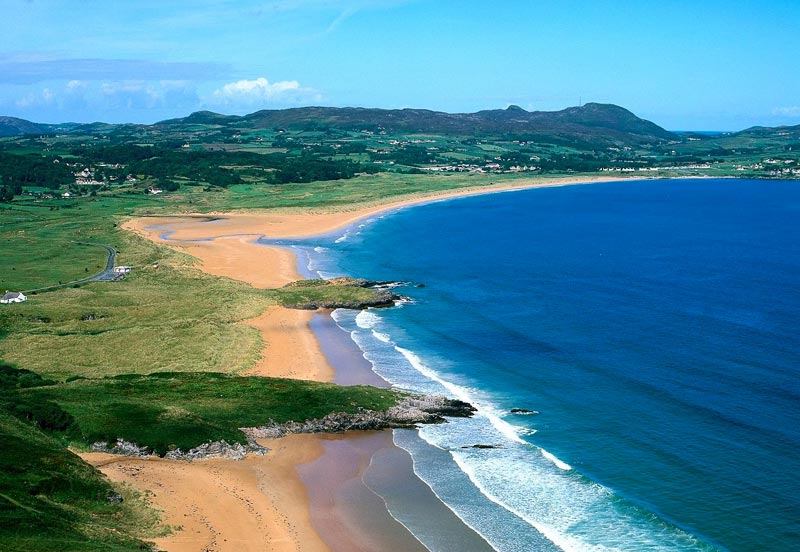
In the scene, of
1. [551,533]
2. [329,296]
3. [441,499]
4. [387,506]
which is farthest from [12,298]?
[551,533]

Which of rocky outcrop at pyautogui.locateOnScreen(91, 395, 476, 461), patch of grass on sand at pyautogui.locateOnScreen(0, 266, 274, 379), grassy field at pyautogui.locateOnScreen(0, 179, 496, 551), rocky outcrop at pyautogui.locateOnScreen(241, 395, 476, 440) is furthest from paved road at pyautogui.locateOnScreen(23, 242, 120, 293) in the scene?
rocky outcrop at pyautogui.locateOnScreen(241, 395, 476, 440)

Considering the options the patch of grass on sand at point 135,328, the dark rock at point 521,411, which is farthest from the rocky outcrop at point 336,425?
the patch of grass on sand at point 135,328

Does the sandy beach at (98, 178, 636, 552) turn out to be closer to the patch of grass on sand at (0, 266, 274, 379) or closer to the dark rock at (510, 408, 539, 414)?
the patch of grass on sand at (0, 266, 274, 379)

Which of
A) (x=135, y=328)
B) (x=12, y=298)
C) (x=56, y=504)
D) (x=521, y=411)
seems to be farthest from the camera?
(x=12, y=298)

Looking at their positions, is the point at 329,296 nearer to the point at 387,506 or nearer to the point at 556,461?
the point at 556,461

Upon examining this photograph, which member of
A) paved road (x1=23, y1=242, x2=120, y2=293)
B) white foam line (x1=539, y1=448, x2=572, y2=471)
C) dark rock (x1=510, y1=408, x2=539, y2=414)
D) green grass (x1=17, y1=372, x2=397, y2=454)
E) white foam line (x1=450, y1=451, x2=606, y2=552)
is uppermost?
paved road (x1=23, y1=242, x2=120, y2=293)

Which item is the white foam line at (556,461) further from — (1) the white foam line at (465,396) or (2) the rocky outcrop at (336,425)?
(2) the rocky outcrop at (336,425)
